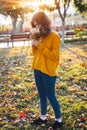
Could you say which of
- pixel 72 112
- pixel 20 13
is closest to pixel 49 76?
pixel 72 112

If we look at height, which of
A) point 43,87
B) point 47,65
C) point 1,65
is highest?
point 47,65

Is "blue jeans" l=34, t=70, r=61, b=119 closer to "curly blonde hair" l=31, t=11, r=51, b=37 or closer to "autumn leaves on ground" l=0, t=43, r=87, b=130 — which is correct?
"autumn leaves on ground" l=0, t=43, r=87, b=130

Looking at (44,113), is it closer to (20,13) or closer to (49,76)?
(49,76)

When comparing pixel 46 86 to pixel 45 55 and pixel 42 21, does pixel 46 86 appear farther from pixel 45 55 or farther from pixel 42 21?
pixel 42 21

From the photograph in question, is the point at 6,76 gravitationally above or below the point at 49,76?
below

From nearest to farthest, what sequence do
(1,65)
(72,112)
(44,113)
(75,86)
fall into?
(44,113)
(72,112)
(75,86)
(1,65)

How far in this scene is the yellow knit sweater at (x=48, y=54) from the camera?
520cm

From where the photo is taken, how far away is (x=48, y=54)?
5250mm

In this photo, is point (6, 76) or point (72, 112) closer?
point (72, 112)

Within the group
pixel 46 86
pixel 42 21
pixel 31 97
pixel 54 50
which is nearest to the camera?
pixel 42 21

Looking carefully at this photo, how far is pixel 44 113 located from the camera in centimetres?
600

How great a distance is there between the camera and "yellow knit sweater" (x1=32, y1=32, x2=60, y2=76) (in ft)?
17.1

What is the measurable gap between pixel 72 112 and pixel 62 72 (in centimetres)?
455

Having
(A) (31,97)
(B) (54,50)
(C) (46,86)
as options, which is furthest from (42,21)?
(A) (31,97)
